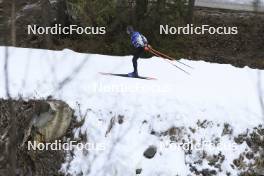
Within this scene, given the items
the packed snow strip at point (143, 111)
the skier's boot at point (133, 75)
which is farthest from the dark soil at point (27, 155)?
the skier's boot at point (133, 75)

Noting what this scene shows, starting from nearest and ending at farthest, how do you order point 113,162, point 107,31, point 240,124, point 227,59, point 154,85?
point 113,162
point 240,124
point 154,85
point 107,31
point 227,59

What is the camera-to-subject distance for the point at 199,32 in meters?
17.5

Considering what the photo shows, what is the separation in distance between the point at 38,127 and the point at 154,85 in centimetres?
259

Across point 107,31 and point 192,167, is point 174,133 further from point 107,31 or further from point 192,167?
point 107,31

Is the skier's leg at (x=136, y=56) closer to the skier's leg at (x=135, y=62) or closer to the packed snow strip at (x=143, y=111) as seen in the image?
the skier's leg at (x=135, y=62)

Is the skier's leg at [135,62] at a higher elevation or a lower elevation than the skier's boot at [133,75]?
higher

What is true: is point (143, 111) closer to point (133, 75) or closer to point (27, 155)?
point (133, 75)

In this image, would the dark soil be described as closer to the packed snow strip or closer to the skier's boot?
the packed snow strip

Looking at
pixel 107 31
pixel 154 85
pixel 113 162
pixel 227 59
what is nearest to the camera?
pixel 113 162

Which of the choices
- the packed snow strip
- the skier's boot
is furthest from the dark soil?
the skier's boot

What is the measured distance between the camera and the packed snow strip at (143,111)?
10359 millimetres

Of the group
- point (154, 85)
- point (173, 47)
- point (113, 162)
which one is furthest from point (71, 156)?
point (173, 47)

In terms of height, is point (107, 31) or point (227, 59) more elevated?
point (107, 31)

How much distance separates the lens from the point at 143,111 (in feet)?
36.3
